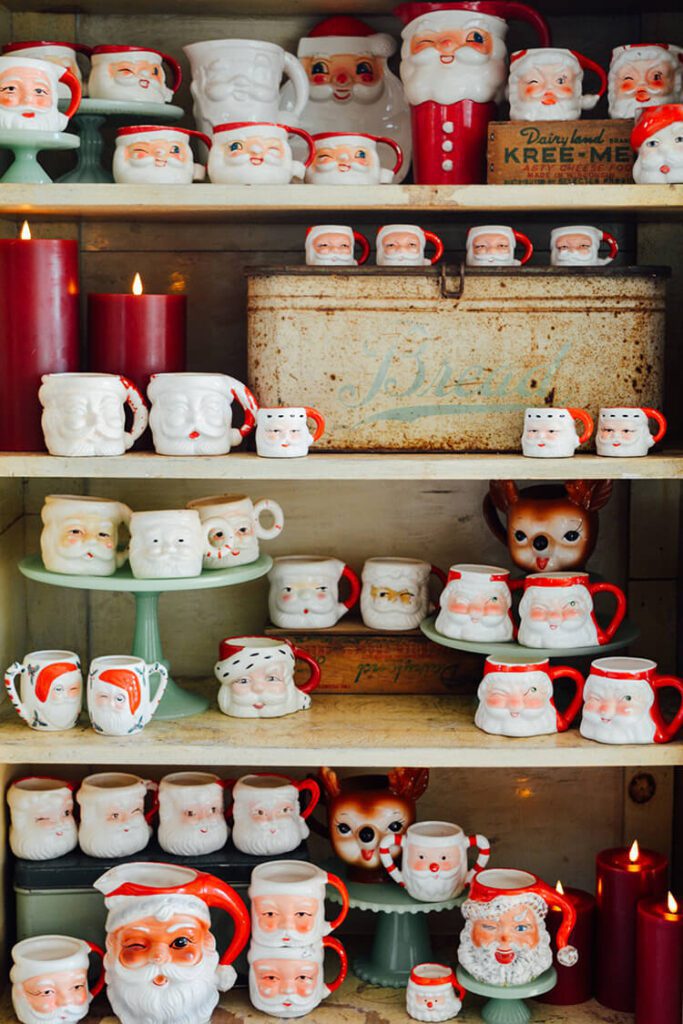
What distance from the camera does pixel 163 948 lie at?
181cm

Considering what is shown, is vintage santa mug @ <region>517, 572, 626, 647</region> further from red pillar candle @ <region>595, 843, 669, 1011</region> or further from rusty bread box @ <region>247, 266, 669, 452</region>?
red pillar candle @ <region>595, 843, 669, 1011</region>

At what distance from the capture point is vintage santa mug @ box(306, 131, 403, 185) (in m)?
1.91

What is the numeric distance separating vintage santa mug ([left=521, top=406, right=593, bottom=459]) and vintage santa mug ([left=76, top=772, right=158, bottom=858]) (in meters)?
0.74

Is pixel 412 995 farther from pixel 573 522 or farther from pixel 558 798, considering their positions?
pixel 573 522

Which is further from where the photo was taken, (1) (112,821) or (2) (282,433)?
(1) (112,821)

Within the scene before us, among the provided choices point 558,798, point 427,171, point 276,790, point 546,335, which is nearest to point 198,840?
point 276,790

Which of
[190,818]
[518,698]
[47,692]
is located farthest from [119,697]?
[518,698]

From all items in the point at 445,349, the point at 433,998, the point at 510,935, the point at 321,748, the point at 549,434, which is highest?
the point at 445,349

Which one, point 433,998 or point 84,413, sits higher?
point 84,413

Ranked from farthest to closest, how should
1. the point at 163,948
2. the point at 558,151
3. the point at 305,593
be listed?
the point at 305,593 < the point at 558,151 < the point at 163,948

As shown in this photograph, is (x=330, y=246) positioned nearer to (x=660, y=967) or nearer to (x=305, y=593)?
(x=305, y=593)

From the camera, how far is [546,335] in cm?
194

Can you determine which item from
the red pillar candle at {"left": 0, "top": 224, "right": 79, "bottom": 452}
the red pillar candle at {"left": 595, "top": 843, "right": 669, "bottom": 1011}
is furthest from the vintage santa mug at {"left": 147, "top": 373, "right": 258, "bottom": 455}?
the red pillar candle at {"left": 595, "top": 843, "right": 669, "bottom": 1011}

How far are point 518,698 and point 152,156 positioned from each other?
2.92 ft
